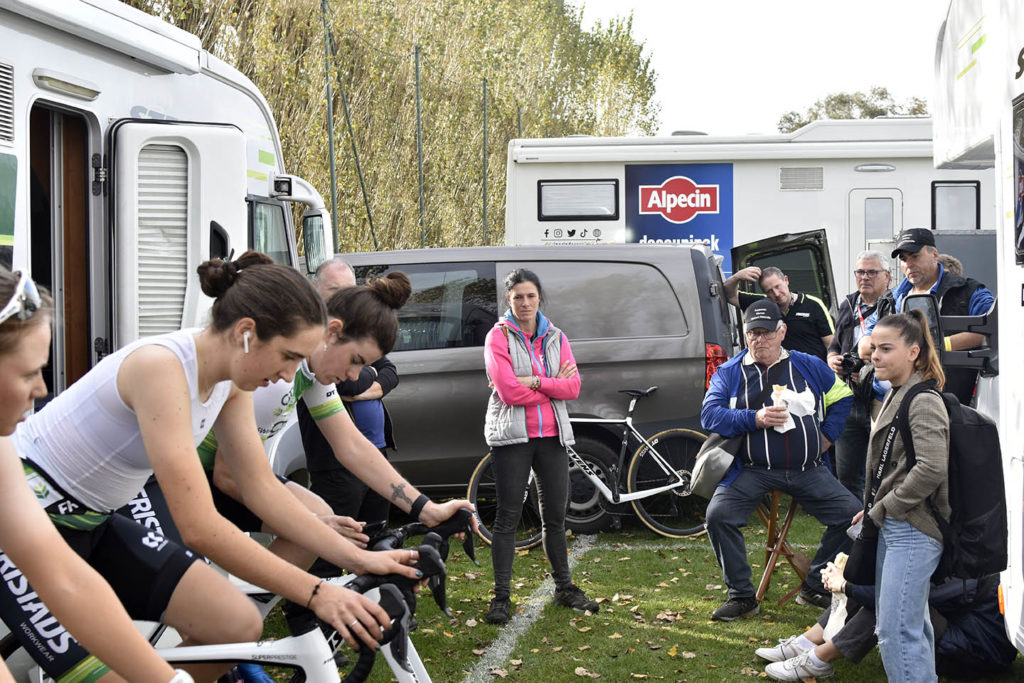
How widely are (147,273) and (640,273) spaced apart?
155 inches

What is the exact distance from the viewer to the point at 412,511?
3.54 metres

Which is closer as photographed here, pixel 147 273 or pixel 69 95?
pixel 69 95

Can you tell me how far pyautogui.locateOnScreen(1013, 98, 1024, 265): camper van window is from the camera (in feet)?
12.2

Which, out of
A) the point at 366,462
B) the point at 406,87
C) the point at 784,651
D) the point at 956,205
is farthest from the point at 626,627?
the point at 406,87

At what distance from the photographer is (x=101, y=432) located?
2.81 metres

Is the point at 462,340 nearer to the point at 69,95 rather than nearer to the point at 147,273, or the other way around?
the point at 147,273

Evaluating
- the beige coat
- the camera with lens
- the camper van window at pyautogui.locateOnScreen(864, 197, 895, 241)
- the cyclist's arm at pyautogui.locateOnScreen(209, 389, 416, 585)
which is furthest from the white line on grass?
the camper van window at pyautogui.locateOnScreen(864, 197, 895, 241)

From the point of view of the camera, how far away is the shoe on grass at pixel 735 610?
603 centimetres

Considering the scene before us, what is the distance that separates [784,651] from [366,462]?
249cm

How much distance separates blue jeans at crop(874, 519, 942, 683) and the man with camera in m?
2.11

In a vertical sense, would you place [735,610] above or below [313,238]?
below

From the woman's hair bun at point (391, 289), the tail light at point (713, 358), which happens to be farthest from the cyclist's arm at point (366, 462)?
the tail light at point (713, 358)

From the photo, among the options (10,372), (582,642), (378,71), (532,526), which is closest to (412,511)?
(10,372)

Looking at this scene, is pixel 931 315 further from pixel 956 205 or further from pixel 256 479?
pixel 956 205
